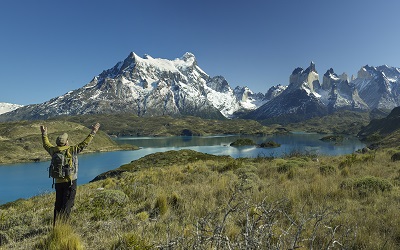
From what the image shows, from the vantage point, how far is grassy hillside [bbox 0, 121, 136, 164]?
4911 inches

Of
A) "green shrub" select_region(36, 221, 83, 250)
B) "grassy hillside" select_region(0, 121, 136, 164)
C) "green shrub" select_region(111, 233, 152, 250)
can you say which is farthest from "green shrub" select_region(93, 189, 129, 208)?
"grassy hillside" select_region(0, 121, 136, 164)

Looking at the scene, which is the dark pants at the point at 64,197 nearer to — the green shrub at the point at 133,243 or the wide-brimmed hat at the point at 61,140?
the wide-brimmed hat at the point at 61,140

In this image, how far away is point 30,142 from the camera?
139875 mm

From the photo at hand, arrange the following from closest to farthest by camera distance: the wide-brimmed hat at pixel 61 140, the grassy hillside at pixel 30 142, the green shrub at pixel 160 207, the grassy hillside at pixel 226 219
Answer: the grassy hillside at pixel 226 219 < the wide-brimmed hat at pixel 61 140 < the green shrub at pixel 160 207 < the grassy hillside at pixel 30 142

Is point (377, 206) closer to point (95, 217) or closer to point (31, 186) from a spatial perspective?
point (95, 217)

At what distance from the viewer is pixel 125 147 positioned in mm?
168750

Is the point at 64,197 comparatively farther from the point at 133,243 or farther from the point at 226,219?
the point at 226,219

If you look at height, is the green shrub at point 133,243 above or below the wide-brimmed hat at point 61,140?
below

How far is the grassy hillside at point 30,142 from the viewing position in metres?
125

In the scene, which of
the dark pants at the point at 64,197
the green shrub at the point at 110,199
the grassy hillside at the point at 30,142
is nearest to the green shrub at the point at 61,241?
the dark pants at the point at 64,197

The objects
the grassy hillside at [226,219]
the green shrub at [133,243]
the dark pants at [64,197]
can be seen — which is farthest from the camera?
the dark pants at [64,197]

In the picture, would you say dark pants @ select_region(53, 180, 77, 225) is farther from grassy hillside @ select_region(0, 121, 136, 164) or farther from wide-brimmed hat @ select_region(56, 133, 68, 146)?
grassy hillside @ select_region(0, 121, 136, 164)

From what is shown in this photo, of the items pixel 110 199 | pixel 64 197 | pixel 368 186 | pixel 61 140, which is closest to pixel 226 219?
pixel 64 197

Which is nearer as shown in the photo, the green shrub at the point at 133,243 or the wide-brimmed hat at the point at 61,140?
the green shrub at the point at 133,243
